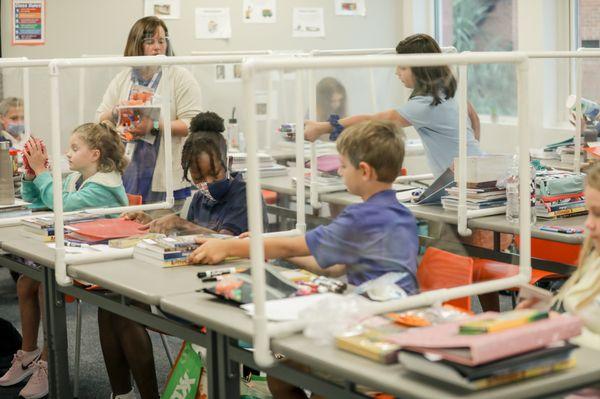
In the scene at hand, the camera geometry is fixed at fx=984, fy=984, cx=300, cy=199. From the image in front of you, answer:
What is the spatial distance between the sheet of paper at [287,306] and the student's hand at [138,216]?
3.83ft

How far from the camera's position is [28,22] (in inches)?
240

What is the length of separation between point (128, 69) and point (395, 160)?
1233mm

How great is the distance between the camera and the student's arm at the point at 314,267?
2363mm

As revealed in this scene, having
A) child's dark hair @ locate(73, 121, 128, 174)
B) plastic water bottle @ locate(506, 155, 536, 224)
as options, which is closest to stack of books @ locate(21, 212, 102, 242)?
child's dark hair @ locate(73, 121, 128, 174)

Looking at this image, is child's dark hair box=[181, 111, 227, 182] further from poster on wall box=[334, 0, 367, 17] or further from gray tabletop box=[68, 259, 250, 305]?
poster on wall box=[334, 0, 367, 17]

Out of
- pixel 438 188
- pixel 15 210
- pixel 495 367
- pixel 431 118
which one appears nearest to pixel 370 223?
pixel 495 367

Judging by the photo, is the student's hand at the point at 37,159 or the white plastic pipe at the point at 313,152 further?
the student's hand at the point at 37,159

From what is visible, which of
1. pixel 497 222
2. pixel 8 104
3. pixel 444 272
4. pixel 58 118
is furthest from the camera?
pixel 8 104

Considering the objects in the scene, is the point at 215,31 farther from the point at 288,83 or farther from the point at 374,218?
the point at 374,218

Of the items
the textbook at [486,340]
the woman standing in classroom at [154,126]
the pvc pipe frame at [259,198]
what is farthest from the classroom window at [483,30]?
the textbook at [486,340]

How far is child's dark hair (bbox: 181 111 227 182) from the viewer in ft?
10.5

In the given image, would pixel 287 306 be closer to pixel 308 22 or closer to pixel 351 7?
pixel 308 22

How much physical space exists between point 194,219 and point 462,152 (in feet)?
2.93

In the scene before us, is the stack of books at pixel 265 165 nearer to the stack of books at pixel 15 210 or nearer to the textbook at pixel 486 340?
the stack of books at pixel 15 210
